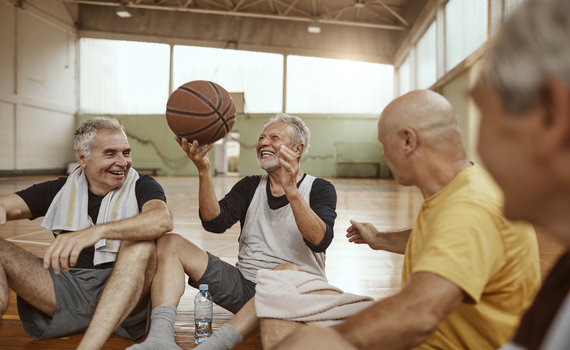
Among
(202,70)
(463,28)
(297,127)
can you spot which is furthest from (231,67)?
(297,127)

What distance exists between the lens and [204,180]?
6.66ft

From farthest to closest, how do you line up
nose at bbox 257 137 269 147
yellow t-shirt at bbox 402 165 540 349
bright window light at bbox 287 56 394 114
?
bright window light at bbox 287 56 394 114, nose at bbox 257 137 269 147, yellow t-shirt at bbox 402 165 540 349

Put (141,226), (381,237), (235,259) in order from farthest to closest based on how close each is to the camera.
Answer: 1. (235,259)
2. (141,226)
3. (381,237)

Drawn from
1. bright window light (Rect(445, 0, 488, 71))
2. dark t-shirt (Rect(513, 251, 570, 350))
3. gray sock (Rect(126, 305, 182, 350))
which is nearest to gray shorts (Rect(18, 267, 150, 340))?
gray sock (Rect(126, 305, 182, 350))

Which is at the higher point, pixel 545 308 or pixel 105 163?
pixel 105 163

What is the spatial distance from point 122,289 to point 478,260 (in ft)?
4.62

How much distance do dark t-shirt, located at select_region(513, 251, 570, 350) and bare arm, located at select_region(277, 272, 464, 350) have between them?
0.61 ft

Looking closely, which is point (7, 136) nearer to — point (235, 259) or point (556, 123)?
point (235, 259)

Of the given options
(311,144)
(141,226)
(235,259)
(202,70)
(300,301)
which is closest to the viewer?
(300,301)

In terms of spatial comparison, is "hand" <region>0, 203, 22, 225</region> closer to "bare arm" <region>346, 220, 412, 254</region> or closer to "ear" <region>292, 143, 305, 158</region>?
"ear" <region>292, 143, 305, 158</region>

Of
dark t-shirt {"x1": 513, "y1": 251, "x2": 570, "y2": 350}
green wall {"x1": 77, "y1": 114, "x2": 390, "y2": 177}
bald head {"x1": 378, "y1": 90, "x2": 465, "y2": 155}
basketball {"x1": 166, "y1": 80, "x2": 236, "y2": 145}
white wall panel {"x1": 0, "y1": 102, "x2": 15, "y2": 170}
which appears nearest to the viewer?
dark t-shirt {"x1": 513, "y1": 251, "x2": 570, "y2": 350}

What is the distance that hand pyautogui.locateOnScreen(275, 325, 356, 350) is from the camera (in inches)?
27.7

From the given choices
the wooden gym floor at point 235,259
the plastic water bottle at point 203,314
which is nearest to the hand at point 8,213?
the wooden gym floor at point 235,259

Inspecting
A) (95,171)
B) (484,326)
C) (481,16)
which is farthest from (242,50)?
(484,326)
